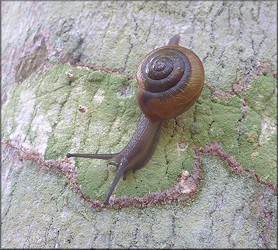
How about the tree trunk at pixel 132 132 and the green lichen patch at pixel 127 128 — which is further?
the green lichen patch at pixel 127 128

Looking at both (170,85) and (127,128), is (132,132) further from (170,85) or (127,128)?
(170,85)

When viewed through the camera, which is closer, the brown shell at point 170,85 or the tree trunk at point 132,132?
the tree trunk at point 132,132

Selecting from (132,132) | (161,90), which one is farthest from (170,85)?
(132,132)

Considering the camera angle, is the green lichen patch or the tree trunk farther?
the green lichen patch

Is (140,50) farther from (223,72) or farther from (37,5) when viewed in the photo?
(37,5)
